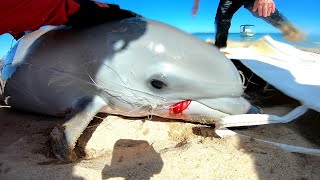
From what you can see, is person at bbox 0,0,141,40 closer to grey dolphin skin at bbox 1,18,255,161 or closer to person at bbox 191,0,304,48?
grey dolphin skin at bbox 1,18,255,161

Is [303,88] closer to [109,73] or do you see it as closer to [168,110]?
[168,110]

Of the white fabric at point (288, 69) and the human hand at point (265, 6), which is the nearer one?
the white fabric at point (288, 69)

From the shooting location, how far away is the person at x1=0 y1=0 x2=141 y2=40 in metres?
2.94

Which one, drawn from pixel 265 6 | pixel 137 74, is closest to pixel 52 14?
pixel 137 74

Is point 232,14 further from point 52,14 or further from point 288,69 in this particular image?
point 52,14

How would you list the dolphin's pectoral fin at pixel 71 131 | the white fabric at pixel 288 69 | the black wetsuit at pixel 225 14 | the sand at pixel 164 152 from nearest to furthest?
the sand at pixel 164 152 → the dolphin's pectoral fin at pixel 71 131 → the white fabric at pixel 288 69 → the black wetsuit at pixel 225 14

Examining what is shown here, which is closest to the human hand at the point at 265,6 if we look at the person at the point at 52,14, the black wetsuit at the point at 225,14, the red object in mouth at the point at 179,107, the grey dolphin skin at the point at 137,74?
the grey dolphin skin at the point at 137,74

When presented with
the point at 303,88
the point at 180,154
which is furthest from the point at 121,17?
the point at 303,88

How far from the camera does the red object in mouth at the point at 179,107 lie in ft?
13.3

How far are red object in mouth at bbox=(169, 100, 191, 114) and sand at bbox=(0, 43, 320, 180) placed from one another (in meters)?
0.16

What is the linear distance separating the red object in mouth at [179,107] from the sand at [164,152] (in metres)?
0.16

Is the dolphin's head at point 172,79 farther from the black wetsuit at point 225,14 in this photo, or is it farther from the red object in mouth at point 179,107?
the black wetsuit at point 225,14

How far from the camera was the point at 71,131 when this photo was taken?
3.65 m

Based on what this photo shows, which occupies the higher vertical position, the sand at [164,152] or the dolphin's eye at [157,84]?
the dolphin's eye at [157,84]
